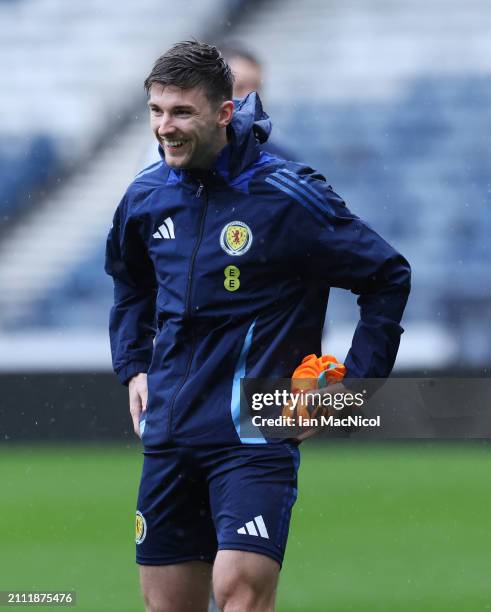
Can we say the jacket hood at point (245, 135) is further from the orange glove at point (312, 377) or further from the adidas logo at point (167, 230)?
the orange glove at point (312, 377)

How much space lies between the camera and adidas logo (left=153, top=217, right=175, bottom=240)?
12.6ft

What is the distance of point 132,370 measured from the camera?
4137mm

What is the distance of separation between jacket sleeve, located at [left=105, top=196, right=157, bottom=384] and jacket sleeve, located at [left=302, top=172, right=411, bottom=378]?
581 millimetres

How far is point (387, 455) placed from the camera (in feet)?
35.8

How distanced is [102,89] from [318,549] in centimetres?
786

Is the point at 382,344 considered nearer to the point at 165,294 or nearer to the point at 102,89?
the point at 165,294

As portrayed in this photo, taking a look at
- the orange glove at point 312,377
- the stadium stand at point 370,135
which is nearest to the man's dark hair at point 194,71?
the orange glove at point 312,377

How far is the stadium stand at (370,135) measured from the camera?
42.5ft

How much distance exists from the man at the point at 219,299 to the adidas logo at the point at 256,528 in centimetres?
8

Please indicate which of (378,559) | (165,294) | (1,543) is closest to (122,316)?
(165,294)

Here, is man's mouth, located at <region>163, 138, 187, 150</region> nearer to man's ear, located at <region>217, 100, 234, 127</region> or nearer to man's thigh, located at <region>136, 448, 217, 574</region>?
man's ear, located at <region>217, 100, 234, 127</region>

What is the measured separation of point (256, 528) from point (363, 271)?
0.75m

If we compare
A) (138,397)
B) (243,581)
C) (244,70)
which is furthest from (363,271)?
(244,70)

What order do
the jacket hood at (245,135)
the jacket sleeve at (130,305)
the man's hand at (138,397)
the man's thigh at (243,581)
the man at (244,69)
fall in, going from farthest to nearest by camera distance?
the man at (244,69), the jacket sleeve at (130,305), the man's hand at (138,397), the jacket hood at (245,135), the man's thigh at (243,581)
